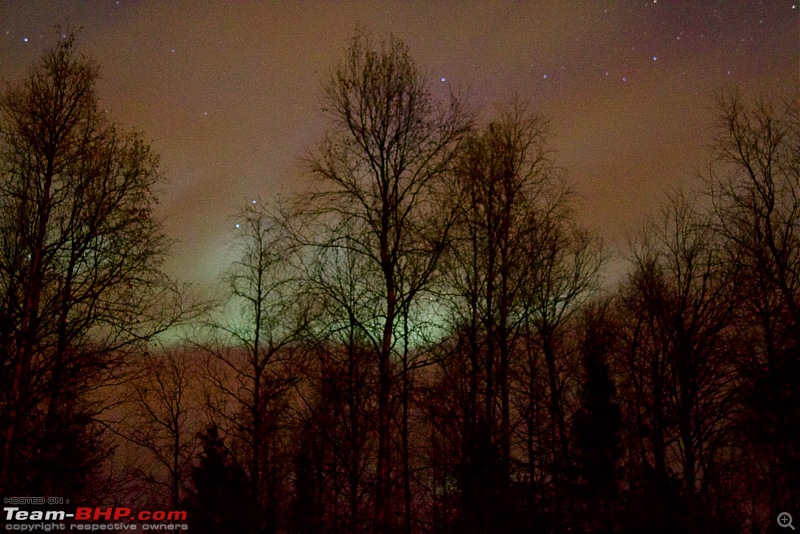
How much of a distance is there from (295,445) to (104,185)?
54.8 feet

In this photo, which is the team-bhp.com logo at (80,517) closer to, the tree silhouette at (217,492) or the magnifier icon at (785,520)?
the tree silhouette at (217,492)

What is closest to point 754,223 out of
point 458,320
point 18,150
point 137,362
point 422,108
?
point 458,320

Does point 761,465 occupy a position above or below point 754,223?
below

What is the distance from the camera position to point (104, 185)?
11453mm

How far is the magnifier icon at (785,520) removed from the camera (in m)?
16.2

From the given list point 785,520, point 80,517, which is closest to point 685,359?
point 785,520

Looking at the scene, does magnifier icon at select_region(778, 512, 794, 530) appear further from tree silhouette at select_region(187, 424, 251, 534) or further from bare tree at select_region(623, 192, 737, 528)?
tree silhouette at select_region(187, 424, 251, 534)

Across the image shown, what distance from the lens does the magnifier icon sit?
53.2 feet

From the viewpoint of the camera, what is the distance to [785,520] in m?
16.5

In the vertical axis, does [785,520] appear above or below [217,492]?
below

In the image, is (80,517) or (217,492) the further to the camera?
(217,492)

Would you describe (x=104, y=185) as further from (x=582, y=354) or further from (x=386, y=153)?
(x=582, y=354)
